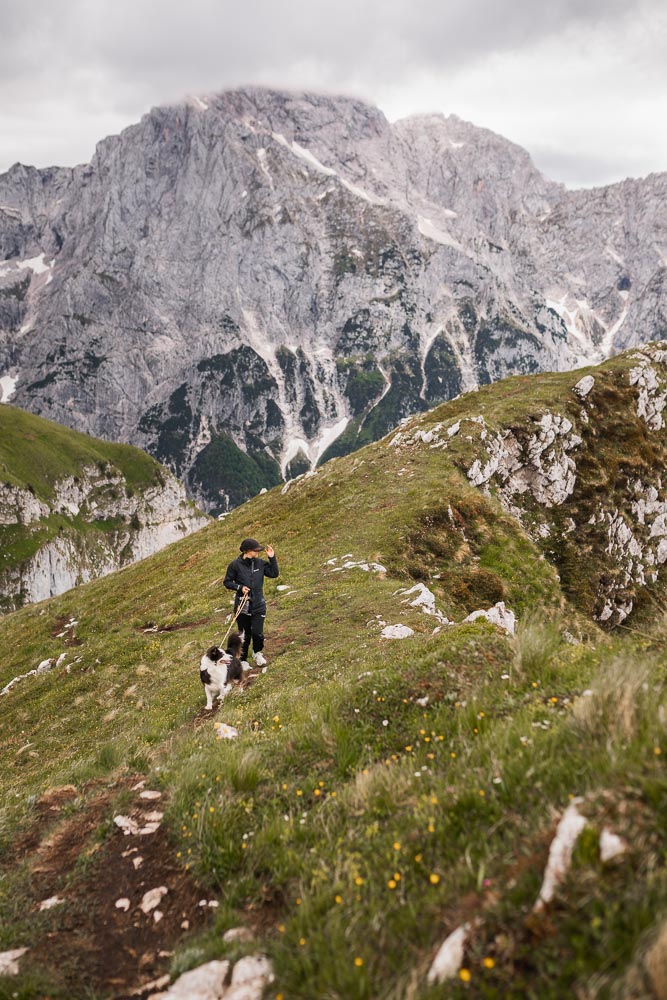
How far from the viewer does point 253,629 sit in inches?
677

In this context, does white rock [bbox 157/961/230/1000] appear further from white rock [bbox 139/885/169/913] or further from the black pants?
the black pants

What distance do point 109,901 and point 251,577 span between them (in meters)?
11.0

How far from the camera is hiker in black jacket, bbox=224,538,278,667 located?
16641mm

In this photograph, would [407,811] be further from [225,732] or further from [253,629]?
[253,629]

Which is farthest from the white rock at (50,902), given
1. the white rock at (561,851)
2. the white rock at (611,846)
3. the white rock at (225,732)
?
the white rock at (611,846)

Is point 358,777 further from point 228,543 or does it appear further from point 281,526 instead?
point 228,543

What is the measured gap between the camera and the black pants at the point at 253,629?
17.1 meters

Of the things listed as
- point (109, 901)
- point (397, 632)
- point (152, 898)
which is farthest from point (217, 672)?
point (152, 898)

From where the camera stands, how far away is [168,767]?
8.62 metres

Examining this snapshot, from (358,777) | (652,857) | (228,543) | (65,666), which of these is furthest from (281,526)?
(652,857)

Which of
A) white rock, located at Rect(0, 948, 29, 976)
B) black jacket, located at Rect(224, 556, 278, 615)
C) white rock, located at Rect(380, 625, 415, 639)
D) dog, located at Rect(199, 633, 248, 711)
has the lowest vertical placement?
white rock, located at Rect(380, 625, 415, 639)

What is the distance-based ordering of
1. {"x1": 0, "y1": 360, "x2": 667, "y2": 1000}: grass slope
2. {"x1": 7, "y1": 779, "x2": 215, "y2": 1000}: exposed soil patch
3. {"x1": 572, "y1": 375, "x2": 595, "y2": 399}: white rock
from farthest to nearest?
{"x1": 572, "y1": 375, "x2": 595, "y2": 399}: white rock, {"x1": 7, "y1": 779, "x2": 215, "y2": 1000}: exposed soil patch, {"x1": 0, "y1": 360, "x2": 667, "y2": 1000}: grass slope

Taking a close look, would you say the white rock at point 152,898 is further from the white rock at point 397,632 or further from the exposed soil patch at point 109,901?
the white rock at point 397,632

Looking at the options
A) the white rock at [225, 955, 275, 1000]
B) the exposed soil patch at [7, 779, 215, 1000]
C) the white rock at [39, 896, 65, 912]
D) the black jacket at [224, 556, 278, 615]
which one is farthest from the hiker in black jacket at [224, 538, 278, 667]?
the white rock at [225, 955, 275, 1000]
